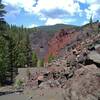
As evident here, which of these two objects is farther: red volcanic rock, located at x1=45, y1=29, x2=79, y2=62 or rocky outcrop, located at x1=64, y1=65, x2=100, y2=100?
red volcanic rock, located at x1=45, y1=29, x2=79, y2=62

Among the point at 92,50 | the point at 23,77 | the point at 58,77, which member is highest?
the point at 92,50

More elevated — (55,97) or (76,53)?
(76,53)

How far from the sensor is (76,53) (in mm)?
41719

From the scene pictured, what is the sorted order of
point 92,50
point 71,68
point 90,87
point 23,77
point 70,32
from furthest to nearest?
point 70,32
point 23,77
point 71,68
point 92,50
point 90,87

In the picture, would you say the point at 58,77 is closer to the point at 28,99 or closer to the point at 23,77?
the point at 28,99

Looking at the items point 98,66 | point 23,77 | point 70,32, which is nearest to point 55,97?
point 98,66

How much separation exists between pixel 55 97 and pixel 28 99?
4.14 metres

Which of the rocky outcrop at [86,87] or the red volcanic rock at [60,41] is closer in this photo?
the rocky outcrop at [86,87]

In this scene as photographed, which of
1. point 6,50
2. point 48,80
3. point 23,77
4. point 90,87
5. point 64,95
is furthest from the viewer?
point 6,50

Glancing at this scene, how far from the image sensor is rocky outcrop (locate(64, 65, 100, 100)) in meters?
26.2

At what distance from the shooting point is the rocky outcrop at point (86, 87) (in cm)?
2620

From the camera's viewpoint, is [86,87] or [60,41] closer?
[86,87]

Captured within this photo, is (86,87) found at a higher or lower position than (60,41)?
higher

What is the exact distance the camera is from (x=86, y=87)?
2730 cm
